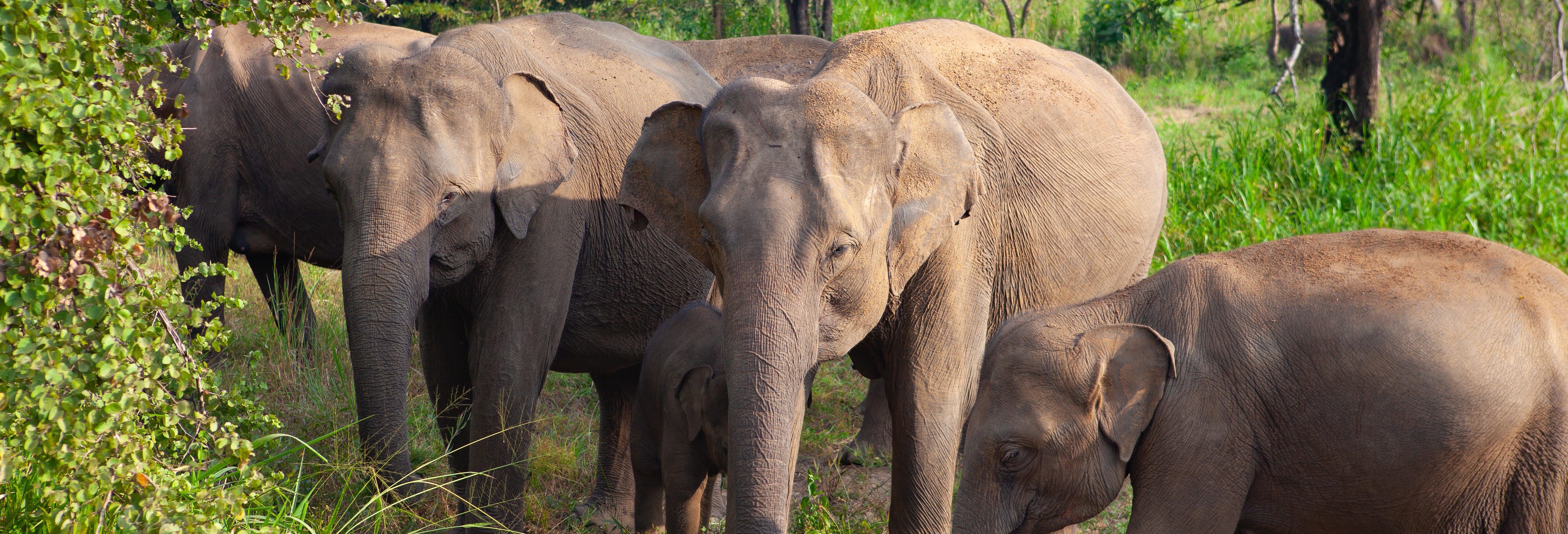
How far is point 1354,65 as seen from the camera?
7.85 meters

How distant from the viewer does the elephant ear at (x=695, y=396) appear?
356cm

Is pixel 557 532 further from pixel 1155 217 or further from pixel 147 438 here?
pixel 1155 217

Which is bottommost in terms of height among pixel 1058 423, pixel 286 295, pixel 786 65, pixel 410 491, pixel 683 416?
pixel 286 295

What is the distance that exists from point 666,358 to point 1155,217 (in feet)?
6.90

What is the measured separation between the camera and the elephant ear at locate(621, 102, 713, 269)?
331 cm

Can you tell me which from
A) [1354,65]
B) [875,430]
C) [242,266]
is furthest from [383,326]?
[1354,65]

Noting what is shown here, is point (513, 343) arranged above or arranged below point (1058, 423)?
below

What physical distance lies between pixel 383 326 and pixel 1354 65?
20.8 ft

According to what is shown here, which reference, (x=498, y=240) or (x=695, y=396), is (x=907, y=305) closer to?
(x=695, y=396)

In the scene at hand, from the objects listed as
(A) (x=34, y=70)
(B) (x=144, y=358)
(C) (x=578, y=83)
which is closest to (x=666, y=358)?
(C) (x=578, y=83)

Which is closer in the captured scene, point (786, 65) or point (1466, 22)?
point (786, 65)

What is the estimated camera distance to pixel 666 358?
12.4ft

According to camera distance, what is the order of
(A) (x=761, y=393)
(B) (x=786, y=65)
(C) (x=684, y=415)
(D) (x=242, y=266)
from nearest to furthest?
(A) (x=761, y=393), (C) (x=684, y=415), (B) (x=786, y=65), (D) (x=242, y=266)


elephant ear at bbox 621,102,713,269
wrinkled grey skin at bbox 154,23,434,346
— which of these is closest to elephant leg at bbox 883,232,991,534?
elephant ear at bbox 621,102,713,269
